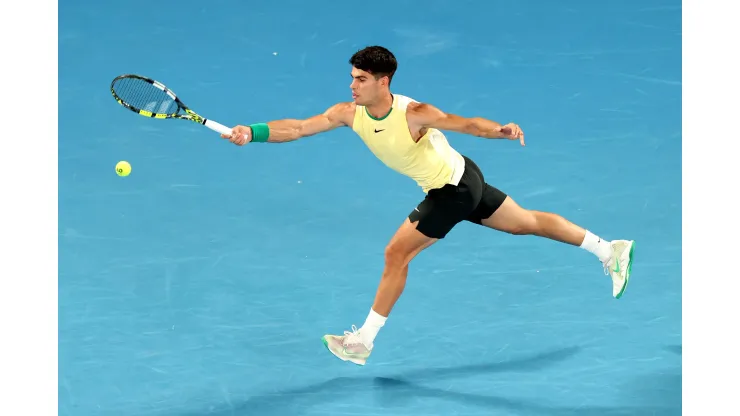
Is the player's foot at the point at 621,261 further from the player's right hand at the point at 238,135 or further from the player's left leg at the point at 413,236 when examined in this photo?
the player's right hand at the point at 238,135

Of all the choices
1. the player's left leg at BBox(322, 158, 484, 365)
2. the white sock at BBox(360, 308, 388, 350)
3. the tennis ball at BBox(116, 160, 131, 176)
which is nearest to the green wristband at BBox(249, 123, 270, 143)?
the player's left leg at BBox(322, 158, 484, 365)

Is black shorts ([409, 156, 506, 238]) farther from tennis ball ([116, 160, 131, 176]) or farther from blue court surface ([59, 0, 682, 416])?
tennis ball ([116, 160, 131, 176])

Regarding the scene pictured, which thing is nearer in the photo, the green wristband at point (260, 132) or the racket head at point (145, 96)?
the green wristband at point (260, 132)

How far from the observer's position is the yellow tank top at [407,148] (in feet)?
27.4

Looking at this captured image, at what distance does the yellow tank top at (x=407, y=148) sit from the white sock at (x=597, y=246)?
1.09m

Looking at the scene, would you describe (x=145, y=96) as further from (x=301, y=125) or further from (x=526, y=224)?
(x=526, y=224)

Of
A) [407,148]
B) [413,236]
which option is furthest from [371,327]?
[407,148]

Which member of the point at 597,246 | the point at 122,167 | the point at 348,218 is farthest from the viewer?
the point at 348,218

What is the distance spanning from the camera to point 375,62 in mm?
8234

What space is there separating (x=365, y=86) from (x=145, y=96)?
149 centimetres

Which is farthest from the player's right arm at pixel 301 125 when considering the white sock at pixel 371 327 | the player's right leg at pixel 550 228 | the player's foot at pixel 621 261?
the player's foot at pixel 621 261

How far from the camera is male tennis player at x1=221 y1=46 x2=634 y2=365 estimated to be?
27.1 ft

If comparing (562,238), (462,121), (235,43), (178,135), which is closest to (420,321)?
(562,238)

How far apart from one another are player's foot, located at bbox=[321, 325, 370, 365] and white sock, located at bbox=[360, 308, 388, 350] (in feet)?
0.11
